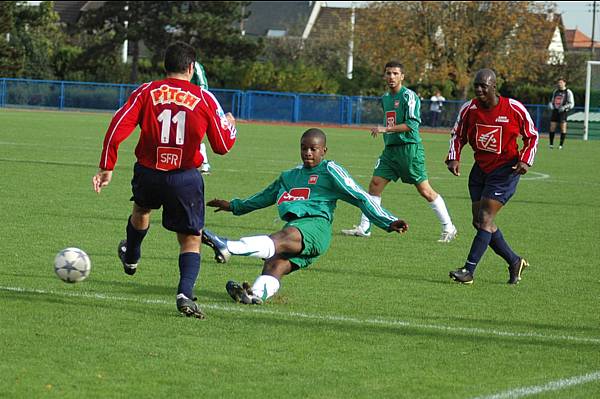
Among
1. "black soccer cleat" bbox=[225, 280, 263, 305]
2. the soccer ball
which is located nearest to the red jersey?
the soccer ball

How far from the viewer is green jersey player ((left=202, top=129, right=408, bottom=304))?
310 inches

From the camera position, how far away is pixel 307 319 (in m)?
7.49

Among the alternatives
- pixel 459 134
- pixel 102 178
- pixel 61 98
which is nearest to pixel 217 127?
pixel 102 178

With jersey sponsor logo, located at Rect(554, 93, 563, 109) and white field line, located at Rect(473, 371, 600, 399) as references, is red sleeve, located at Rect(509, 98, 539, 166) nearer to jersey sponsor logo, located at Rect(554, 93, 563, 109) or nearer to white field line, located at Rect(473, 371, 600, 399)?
white field line, located at Rect(473, 371, 600, 399)

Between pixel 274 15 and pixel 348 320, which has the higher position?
pixel 274 15

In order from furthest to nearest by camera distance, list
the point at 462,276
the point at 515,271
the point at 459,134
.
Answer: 1. the point at 459,134
2. the point at 515,271
3. the point at 462,276

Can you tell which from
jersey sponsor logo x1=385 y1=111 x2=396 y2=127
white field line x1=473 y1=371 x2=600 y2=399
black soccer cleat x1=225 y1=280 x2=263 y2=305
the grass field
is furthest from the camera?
jersey sponsor logo x1=385 y1=111 x2=396 y2=127

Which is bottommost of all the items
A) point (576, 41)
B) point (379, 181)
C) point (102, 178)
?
point (379, 181)

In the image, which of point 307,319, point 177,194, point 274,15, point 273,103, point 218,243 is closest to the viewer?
point 177,194

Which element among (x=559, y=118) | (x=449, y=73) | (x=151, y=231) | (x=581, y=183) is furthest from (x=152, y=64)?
(x=151, y=231)

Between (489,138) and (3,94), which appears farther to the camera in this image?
(3,94)

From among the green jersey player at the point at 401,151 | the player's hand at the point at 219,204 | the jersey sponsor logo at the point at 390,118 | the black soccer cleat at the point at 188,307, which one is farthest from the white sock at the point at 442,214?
the black soccer cleat at the point at 188,307

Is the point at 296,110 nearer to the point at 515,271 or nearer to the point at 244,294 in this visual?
the point at 515,271

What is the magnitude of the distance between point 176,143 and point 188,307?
41.2 inches
